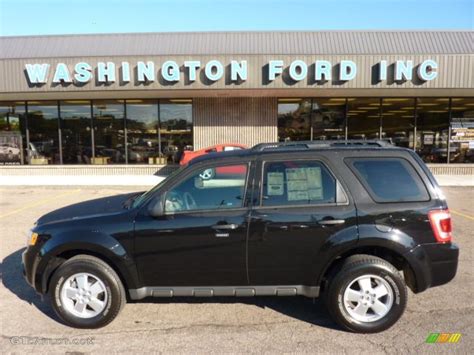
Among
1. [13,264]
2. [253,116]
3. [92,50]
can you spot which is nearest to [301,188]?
[13,264]

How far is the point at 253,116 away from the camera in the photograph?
14.8 m

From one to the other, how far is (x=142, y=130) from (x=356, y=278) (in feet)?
44.0

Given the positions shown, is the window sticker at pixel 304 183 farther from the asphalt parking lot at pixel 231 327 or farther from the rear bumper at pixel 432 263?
the asphalt parking lot at pixel 231 327

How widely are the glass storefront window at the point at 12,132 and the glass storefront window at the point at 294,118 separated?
11.1 metres

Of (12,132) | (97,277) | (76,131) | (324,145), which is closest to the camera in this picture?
(97,277)

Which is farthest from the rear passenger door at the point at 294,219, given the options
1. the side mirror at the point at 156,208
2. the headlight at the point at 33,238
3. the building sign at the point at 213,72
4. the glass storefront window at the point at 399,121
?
the glass storefront window at the point at 399,121

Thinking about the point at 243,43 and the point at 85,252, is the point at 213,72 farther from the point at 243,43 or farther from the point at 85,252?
the point at 85,252

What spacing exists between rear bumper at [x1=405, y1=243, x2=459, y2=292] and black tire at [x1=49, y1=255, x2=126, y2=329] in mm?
2691

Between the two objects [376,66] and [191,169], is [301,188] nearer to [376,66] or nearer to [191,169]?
[191,169]

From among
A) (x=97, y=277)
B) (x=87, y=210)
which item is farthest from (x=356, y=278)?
(x=87, y=210)

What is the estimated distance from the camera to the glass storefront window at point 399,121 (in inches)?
588

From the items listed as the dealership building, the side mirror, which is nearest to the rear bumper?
the side mirror

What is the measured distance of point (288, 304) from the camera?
12.6 ft

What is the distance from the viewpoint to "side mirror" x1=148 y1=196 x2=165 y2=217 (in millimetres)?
3305
